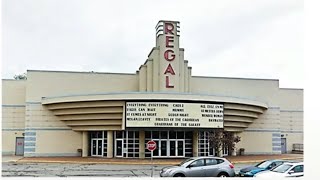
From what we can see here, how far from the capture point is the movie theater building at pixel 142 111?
18.4 meters

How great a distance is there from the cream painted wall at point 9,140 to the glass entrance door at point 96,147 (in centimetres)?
324

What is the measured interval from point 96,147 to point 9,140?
398 cm

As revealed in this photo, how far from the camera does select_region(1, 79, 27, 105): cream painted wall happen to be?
2161 cm

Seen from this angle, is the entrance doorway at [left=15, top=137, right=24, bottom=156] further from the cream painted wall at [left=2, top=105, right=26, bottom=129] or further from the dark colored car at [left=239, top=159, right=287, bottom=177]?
the dark colored car at [left=239, top=159, right=287, bottom=177]

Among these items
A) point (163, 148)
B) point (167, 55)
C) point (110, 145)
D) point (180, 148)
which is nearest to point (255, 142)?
point (180, 148)

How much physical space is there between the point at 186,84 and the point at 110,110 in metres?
4.29

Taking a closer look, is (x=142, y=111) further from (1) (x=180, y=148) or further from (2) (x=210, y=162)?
(2) (x=210, y=162)

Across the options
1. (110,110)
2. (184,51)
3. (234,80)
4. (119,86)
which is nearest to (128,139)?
(110,110)

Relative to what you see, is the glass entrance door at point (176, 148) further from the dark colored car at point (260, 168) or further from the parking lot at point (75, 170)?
the dark colored car at point (260, 168)

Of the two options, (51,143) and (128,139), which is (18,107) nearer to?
(51,143)

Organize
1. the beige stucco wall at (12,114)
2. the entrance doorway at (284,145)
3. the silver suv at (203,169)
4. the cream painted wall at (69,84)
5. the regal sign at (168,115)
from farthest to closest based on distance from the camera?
1. the entrance doorway at (284,145)
2. the beige stucco wall at (12,114)
3. the cream painted wall at (69,84)
4. the regal sign at (168,115)
5. the silver suv at (203,169)

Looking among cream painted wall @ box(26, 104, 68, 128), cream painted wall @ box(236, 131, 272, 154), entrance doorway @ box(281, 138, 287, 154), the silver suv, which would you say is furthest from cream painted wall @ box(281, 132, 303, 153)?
the silver suv

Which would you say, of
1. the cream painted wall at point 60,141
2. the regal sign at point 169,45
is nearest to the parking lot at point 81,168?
the cream painted wall at point 60,141

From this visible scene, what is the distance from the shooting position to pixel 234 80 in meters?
22.8
